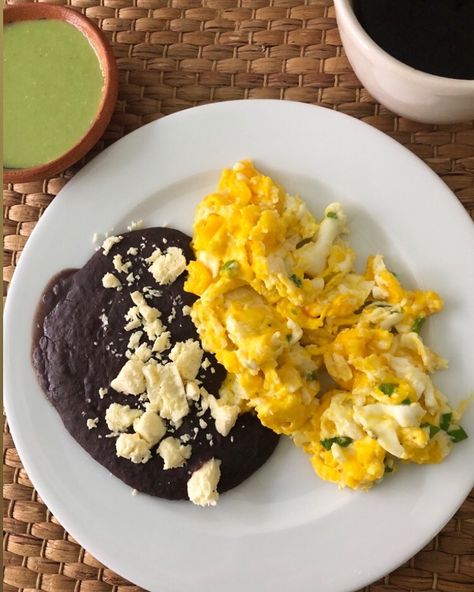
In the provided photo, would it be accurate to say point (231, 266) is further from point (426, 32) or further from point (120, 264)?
point (426, 32)

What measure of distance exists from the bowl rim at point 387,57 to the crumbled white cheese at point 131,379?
2.43 feet

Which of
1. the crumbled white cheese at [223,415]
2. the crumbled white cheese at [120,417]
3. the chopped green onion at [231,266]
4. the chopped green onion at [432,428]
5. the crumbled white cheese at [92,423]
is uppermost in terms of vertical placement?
the chopped green onion at [231,266]

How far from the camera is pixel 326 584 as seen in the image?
58.6 inches

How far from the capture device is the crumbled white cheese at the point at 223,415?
4.94 feet

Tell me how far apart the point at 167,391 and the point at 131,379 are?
0.08 meters

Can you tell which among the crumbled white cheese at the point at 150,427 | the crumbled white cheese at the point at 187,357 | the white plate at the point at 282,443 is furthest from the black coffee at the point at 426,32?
the crumbled white cheese at the point at 150,427

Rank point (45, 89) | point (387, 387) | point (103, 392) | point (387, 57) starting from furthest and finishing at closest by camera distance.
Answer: point (45, 89)
point (103, 392)
point (387, 387)
point (387, 57)

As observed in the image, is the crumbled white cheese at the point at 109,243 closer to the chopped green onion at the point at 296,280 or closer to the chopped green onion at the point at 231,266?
the chopped green onion at the point at 231,266

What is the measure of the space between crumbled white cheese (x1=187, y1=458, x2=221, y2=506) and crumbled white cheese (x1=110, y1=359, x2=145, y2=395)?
0.20 metres

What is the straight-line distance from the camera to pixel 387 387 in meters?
1.46

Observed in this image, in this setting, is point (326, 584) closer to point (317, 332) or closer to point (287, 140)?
point (317, 332)

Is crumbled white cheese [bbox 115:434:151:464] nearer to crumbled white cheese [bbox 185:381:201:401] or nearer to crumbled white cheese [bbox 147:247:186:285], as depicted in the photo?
crumbled white cheese [bbox 185:381:201:401]

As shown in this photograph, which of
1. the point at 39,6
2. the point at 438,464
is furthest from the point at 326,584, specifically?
the point at 39,6

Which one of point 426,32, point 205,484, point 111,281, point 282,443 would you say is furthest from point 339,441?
point 426,32
